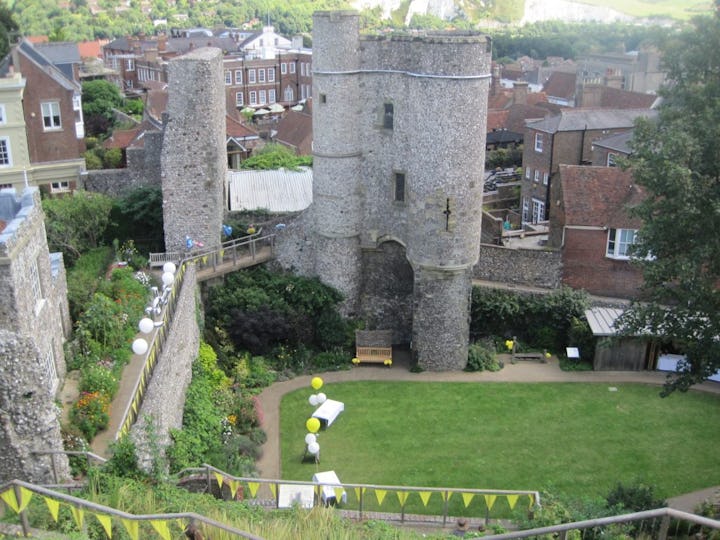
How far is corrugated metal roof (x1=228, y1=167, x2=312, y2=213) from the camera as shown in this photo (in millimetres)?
27453

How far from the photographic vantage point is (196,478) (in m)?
15.8

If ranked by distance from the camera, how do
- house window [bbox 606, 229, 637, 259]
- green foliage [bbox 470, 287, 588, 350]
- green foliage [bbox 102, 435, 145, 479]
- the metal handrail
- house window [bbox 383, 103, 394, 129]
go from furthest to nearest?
house window [bbox 606, 229, 637, 259]
green foliage [bbox 470, 287, 588, 350]
house window [bbox 383, 103, 394, 129]
green foliage [bbox 102, 435, 145, 479]
the metal handrail

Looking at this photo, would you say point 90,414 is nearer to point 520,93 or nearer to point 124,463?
point 124,463

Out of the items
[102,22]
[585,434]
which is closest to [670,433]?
[585,434]

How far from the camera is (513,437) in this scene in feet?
66.1

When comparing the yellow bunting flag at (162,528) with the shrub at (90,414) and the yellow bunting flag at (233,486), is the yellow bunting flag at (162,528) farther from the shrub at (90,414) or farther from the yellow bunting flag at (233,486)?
the shrub at (90,414)

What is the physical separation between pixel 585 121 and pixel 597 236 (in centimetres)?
1337

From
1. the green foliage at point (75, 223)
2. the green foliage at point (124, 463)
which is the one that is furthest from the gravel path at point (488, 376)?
the green foliage at point (124, 463)

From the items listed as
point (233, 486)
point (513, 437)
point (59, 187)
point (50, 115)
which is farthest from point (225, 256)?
point (50, 115)

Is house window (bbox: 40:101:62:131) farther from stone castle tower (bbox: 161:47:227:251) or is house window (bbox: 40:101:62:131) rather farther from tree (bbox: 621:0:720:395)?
tree (bbox: 621:0:720:395)

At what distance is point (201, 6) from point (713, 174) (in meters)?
164

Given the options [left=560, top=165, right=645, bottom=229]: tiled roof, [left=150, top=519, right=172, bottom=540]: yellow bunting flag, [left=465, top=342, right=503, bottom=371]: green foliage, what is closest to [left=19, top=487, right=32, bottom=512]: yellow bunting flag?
[left=150, top=519, right=172, bottom=540]: yellow bunting flag

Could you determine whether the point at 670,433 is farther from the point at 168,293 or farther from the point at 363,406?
the point at 168,293

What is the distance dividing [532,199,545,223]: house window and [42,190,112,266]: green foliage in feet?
69.2
